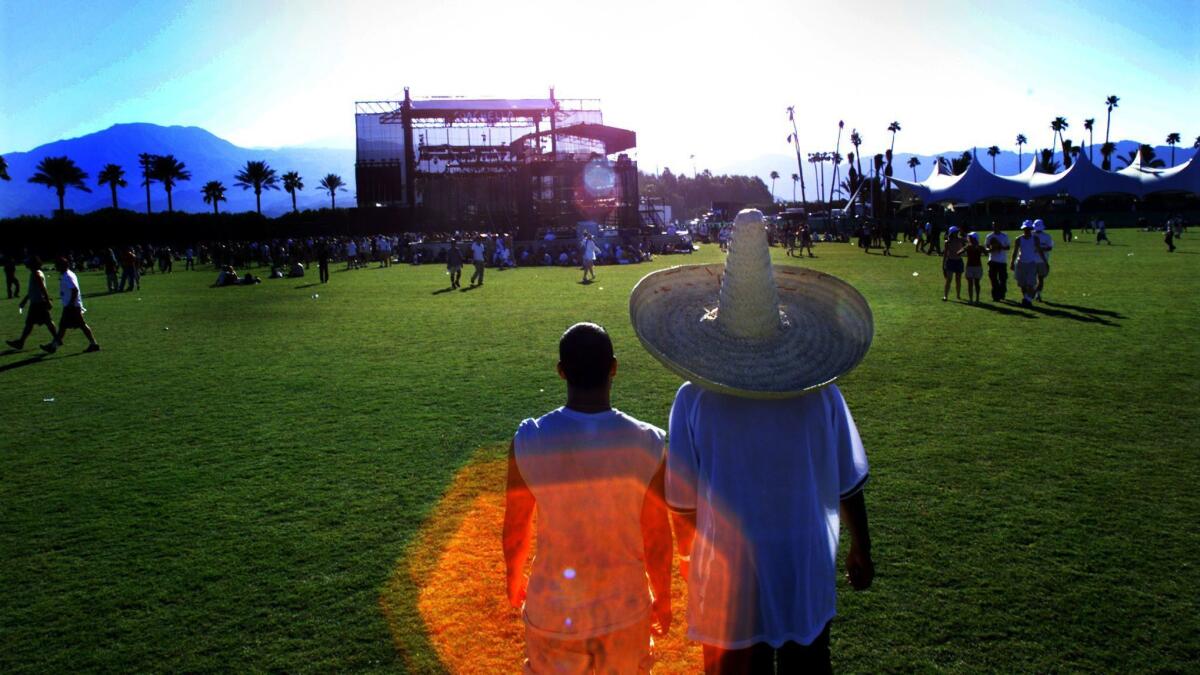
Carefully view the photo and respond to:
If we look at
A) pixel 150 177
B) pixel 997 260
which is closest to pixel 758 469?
pixel 997 260

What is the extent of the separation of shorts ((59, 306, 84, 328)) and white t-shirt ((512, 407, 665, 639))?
14.7 m

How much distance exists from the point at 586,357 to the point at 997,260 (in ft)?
53.8

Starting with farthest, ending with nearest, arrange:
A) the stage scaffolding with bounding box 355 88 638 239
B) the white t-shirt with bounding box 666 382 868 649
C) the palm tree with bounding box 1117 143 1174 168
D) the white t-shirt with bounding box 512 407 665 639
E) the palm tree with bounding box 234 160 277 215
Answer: the palm tree with bounding box 1117 143 1174 168 → the palm tree with bounding box 234 160 277 215 → the stage scaffolding with bounding box 355 88 638 239 → the white t-shirt with bounding box 512 407 665 639 → the white t-shirt with bounding box 666 382 868 649

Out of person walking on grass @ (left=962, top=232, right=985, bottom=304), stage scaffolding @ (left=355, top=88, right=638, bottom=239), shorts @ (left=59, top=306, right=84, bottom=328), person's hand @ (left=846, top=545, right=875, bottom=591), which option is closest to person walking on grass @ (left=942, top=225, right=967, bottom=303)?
person walking on grass @ (left=962, top=232, right=985, bottom=304)

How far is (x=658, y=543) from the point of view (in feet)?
8.82

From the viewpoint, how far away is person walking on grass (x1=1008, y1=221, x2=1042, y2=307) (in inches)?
618

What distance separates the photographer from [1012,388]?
922 centimetres

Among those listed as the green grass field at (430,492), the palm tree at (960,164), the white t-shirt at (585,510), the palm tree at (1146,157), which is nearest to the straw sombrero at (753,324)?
the white t-shirt at (585,510)

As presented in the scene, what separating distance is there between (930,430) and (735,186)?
539 ft

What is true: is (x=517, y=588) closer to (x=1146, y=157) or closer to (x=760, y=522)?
(x=760, y=522)

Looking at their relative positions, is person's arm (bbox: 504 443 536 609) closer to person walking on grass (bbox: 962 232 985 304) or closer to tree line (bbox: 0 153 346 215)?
person walking on grass (bbox: 962 232 985 304)

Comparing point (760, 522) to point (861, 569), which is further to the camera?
point (861, 569)

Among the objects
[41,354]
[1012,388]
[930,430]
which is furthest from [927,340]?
[41,354]

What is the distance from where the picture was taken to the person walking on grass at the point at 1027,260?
15695mm
